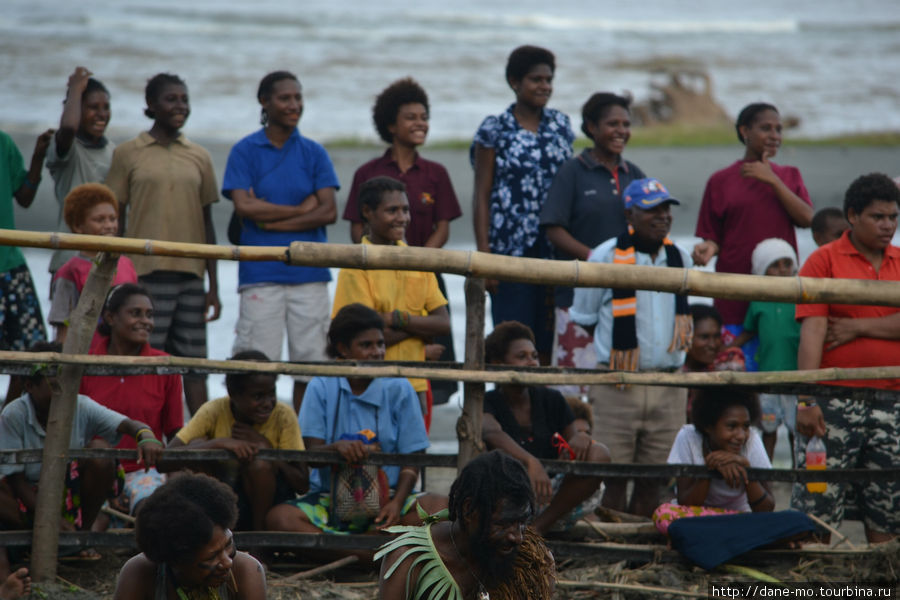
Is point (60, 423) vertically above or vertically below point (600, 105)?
below

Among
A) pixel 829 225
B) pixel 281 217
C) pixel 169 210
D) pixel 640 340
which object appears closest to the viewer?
pixel 640 340

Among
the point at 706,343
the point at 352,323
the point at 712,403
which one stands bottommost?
the point at 712,403

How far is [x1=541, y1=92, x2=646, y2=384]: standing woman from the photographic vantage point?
18.8 feet

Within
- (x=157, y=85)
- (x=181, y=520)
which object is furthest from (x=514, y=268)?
(x=157, y=85)

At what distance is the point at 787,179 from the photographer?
243 inches

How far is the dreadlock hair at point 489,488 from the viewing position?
2.93m

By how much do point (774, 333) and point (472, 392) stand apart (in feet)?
7.31

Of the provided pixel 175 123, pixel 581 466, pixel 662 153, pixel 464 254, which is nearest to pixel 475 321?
pixel 464 254

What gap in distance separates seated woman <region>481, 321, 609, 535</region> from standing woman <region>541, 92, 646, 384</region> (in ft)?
3.25

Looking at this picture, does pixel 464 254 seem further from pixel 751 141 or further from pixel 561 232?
pixel 751 141

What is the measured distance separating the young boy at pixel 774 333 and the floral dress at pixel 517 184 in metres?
1.11

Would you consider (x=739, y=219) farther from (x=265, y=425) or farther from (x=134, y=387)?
(x=134, y=387)

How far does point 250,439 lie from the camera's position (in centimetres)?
444

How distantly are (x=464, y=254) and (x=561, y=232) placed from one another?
6.56 ft
